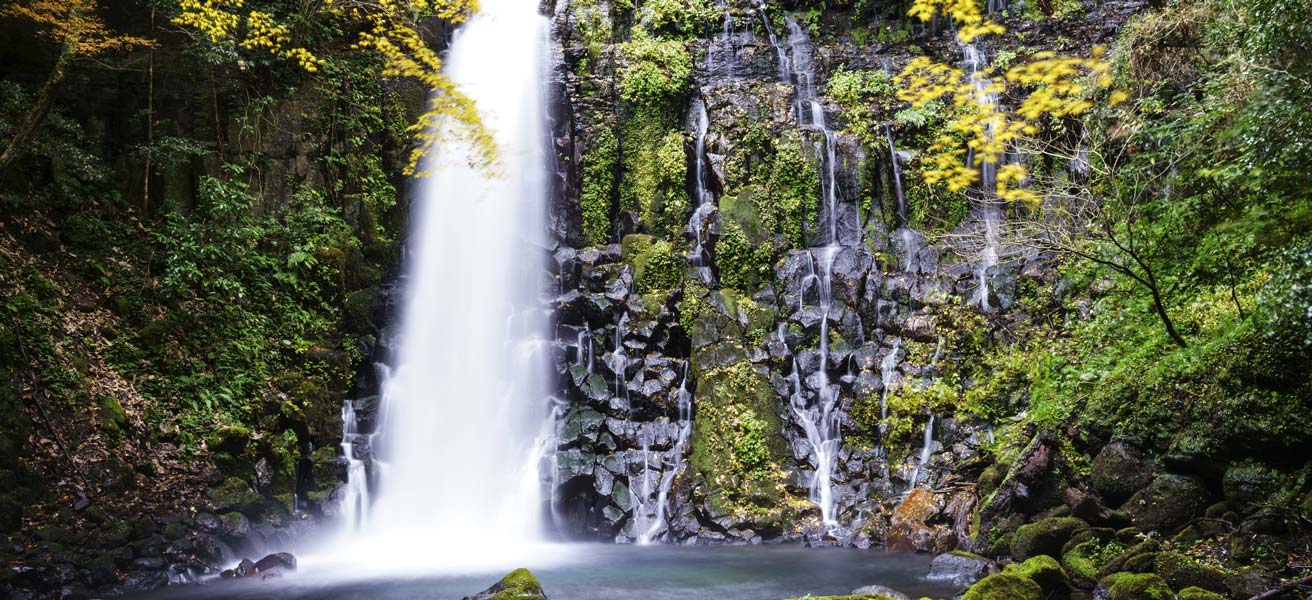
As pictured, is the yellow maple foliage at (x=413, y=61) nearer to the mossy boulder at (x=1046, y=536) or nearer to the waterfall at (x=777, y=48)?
the waterfall at (x=777, y=48)

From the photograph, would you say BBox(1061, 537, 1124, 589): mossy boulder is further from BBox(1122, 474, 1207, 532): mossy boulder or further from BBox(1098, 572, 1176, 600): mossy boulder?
BBox(1098, 572, 1176, 600): mossy boulder

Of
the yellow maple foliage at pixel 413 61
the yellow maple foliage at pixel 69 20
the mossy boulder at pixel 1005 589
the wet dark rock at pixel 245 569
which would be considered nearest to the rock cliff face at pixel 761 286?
the yellow maple foliage at pixel 413 61

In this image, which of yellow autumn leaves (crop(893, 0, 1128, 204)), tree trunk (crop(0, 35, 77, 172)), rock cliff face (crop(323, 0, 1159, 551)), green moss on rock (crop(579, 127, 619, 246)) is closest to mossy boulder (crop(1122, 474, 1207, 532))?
rock cliff face (crop(323, 0, 1159, 551))

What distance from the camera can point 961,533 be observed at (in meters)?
9.64

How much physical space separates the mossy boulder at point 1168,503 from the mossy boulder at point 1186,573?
73 cm

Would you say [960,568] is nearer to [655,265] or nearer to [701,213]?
[655,265]

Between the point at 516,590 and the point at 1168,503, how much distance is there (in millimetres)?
6482

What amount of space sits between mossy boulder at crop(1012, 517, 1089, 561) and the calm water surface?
0.98 meters

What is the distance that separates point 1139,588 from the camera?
5.90 meters

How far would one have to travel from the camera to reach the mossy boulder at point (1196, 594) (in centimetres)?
549

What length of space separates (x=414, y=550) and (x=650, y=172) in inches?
363

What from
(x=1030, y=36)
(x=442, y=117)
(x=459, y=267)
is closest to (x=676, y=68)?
(x=442, y=117)

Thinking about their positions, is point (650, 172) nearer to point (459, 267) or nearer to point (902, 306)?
point (459, 267)

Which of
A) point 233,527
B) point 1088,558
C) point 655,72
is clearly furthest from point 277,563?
point 655,72
